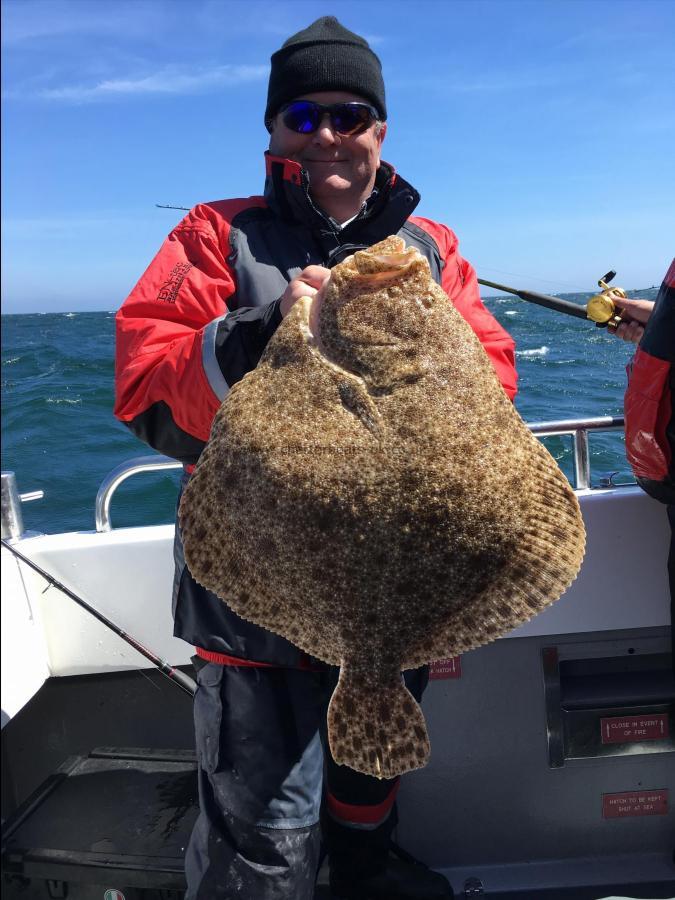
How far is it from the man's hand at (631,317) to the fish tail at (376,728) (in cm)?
247

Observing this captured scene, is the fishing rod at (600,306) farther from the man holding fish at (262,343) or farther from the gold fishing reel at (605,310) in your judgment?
the man holding fish at (262,343)

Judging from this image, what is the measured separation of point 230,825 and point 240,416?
1.34 m

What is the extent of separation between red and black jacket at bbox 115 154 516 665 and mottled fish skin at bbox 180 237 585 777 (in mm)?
188

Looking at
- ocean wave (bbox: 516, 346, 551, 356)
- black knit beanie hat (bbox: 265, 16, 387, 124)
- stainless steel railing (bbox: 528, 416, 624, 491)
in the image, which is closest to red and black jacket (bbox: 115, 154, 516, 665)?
black knit beanie hat (bbox: 265, 16, 387, 124)

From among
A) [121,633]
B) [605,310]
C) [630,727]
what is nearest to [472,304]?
[605,310]

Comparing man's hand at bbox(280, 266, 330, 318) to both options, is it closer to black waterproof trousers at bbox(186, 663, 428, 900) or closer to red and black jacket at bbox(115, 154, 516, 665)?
red and black jacket at bbox(115, 154, 516, 665)

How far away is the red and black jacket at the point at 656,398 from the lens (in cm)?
264

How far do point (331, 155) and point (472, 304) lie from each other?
0.67m

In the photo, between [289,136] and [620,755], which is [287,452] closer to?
[289,136]

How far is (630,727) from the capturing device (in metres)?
3.34

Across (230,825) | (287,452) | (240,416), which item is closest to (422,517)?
(287,452)

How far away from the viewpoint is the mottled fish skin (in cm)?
164

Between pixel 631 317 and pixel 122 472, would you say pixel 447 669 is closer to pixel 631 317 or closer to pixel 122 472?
pixel 122 472

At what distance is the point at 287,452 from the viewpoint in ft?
5.46
